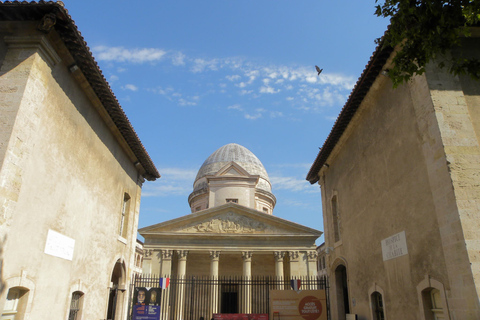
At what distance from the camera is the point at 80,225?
33.5 ft

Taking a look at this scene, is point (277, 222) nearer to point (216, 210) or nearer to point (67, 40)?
point (216, 210)

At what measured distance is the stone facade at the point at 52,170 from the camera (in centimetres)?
718

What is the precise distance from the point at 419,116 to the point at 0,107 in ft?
30.2

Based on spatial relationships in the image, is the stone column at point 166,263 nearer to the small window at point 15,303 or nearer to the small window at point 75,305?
the small window at point 75,305

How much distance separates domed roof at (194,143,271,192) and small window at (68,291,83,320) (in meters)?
28.8

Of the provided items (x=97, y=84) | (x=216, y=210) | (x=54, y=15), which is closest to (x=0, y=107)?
(x=54, y=15)

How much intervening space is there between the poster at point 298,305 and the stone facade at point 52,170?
6.21 meters

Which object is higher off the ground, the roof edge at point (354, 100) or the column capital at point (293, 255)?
the roof edge at point (354, 100)

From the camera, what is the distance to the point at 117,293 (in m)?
13.7

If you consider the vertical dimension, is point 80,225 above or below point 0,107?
below

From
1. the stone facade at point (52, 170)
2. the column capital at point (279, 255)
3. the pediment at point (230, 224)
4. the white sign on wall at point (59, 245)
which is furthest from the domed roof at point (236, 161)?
the white sign on wall at point (59, 245)

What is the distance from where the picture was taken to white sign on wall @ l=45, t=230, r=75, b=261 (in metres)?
8.48

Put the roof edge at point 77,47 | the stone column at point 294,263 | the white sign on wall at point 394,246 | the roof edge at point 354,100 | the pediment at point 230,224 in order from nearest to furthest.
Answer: the roof edge at point 77,47 → the white sign on wall at point 394,246 → the roof edge at point 354,100 → the stone column at point 294,263 → the pediment at point 230,224

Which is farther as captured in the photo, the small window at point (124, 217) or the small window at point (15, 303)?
the small window at point (124, 217)
